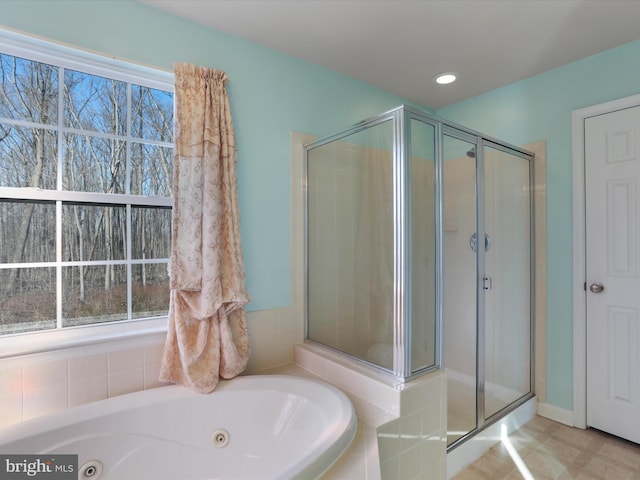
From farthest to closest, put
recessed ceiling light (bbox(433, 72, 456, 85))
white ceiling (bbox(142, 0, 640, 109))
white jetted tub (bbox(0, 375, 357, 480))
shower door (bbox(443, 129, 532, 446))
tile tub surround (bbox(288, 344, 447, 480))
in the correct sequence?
1. recessed ceiling light (bbox(433, 72, 456, 85))
2. shower door (bbox(443, 129, 532, 446))
3. white ceiling (bbox(142, 0, 640, 109))
4. tile tub surround (bbox(288, 344, 447, 480))
5. white jetted tub (bbox(0, 375, 357, 480))

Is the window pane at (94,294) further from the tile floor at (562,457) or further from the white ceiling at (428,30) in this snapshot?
the tile floor at (562,457)

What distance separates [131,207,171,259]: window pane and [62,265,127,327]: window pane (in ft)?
0.44

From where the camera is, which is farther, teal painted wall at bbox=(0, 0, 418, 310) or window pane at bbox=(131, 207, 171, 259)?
window pane at bbox=(131, 207, 171, 259)

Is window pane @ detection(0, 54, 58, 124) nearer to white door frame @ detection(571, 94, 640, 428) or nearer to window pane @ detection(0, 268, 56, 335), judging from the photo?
window pane @ detection(0, 268, 56, 335)

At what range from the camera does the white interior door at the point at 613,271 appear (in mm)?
2047

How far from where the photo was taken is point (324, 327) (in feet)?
7.10

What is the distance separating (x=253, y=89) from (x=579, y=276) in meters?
2.50

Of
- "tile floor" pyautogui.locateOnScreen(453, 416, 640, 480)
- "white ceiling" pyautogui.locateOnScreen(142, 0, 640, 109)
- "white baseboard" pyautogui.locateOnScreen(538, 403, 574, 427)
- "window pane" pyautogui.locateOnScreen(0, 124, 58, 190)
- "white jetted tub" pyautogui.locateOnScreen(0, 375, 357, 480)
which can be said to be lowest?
"tile floor" pyautogui.locateOnScreen(453, 416, 640, 480)

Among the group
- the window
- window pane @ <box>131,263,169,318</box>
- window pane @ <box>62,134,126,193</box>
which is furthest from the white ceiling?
window pane @ <box>131,263,169,318</box>

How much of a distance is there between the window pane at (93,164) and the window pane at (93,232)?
11 centimetres

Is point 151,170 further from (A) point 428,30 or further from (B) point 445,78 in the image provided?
(B) point 445,78

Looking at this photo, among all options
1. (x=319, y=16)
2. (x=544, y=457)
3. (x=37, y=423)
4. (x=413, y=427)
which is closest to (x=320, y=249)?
(x=413, y=427)

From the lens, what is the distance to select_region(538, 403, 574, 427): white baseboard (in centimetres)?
230

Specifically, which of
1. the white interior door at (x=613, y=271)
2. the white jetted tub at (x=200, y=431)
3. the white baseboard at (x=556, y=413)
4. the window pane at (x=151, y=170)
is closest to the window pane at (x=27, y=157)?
the window pane at (x=151, y=170)
